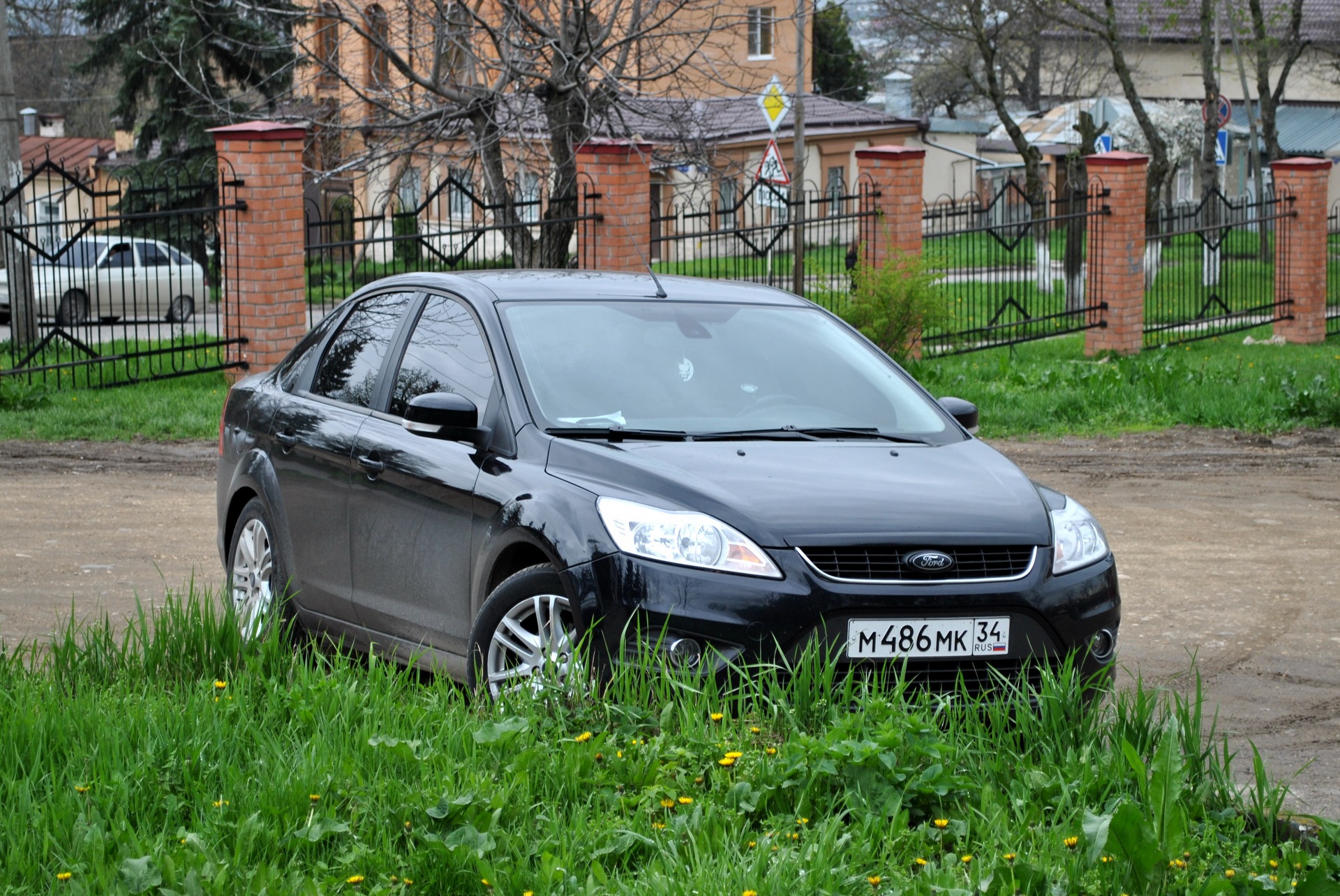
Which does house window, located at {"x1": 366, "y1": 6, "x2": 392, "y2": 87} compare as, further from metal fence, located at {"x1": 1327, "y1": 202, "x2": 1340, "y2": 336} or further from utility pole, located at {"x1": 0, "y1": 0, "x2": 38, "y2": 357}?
metal fence, located at {"x1": 1327, "y1": 202, "x2": 1340, "y2": 336}

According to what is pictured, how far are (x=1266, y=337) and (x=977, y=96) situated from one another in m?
43.1

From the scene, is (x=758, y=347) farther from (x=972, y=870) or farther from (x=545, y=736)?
(x=972, y=870)

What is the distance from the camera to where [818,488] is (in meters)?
4.72

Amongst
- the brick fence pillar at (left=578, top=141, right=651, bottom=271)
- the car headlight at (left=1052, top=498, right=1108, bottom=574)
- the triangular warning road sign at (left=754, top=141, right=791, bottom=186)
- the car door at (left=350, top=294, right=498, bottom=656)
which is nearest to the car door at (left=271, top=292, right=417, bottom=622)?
the car door at (left=350, top=294, right=498, bottom=656)

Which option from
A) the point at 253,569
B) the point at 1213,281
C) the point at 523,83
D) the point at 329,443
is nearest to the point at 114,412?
the point at 523,83

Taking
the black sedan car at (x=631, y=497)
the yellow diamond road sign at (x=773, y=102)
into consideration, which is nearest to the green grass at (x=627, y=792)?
the black sedan car at (x=631, y=497)

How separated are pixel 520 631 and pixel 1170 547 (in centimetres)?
539

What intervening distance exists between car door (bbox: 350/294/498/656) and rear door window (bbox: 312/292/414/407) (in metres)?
0.18

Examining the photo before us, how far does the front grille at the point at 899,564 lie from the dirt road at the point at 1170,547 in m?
1.03

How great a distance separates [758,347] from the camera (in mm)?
5820

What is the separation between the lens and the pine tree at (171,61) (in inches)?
1337

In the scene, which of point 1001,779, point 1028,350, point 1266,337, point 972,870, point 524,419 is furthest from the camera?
point 1266,337

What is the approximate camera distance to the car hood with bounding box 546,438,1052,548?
453cm

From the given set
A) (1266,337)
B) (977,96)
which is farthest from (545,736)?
(977,96)
